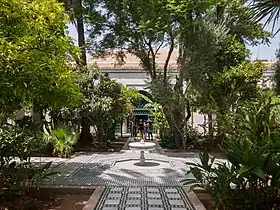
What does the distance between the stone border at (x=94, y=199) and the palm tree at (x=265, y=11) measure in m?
4.12

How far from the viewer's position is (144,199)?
22.2ft

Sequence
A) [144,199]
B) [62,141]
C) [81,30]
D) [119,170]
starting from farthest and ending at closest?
1. [81,30]
2. [62,141]
3. [119,170]
4. [144,199]

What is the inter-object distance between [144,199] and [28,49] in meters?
3.62

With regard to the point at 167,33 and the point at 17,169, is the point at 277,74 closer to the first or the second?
the point at 167,33

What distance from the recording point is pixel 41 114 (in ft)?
51.0

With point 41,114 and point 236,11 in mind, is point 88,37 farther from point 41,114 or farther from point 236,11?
point 236,11

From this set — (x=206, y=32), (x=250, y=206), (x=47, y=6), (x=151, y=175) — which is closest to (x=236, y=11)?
(x=206, y=32)

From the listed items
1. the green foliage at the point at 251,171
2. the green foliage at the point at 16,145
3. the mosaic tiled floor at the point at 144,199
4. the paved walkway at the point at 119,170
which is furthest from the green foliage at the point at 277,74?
the green foliage at the point at 16,145

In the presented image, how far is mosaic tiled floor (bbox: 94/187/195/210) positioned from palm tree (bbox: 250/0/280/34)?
3551mm

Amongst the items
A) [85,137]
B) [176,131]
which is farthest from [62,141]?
[176,131]

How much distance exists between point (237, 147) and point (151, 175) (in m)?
4.68

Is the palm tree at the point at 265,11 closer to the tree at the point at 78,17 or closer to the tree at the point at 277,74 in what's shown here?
the tree at the point at 78,17

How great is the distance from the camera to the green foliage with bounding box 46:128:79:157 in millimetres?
13414

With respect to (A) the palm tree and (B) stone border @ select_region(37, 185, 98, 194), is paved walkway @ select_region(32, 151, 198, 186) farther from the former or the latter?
(A) the palm tree
